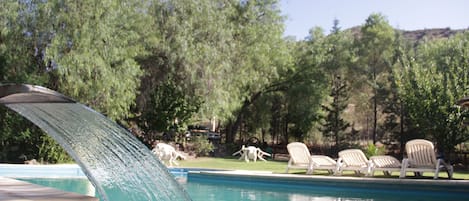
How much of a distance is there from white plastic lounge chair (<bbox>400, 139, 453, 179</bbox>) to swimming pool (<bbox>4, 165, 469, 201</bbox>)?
0.83 m

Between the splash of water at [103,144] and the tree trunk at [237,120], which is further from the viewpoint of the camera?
the tree trunk at [237,120]

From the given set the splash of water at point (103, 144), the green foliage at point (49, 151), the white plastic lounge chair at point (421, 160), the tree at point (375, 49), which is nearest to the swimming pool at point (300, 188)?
the white plastic lounge chair at point (421, 160)

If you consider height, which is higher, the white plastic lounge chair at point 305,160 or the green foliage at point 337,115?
the green foliage at point 337,115

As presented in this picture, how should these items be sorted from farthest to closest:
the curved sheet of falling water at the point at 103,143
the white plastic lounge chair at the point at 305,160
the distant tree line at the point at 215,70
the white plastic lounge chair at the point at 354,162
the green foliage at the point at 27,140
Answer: the green foliage at the point at 27,140 → the distant tree line at the point at 215,70 → the white plastic lounge chair at the point at 305,160 → the white plastic lounge chair at the point at 354,162 → the curved sheet of falling water at the point at 103,143

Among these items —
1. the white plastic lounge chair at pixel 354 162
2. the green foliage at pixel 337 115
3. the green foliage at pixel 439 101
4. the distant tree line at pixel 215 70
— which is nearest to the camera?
the white plastic lounge chair at pixel 354 162

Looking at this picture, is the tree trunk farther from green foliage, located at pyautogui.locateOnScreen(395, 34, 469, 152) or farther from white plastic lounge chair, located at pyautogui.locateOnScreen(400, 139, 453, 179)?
white plastic lounge chair, located at pyautogui.locateOnScreen(400, 139, 453, 179)

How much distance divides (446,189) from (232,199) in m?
4.25

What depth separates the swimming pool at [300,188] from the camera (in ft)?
29.6

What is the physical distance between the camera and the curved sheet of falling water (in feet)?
15.0

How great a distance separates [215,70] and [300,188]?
7327 millimetres

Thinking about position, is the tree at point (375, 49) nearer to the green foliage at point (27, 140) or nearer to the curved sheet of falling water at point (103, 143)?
the green foliage at point (27, 140)

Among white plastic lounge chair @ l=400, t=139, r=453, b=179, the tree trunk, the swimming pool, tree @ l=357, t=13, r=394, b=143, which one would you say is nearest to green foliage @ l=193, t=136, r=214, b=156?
the tree trunk

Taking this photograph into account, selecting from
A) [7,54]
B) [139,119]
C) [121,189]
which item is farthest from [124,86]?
[121,189]

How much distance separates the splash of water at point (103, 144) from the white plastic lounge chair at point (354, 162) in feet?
22.1
